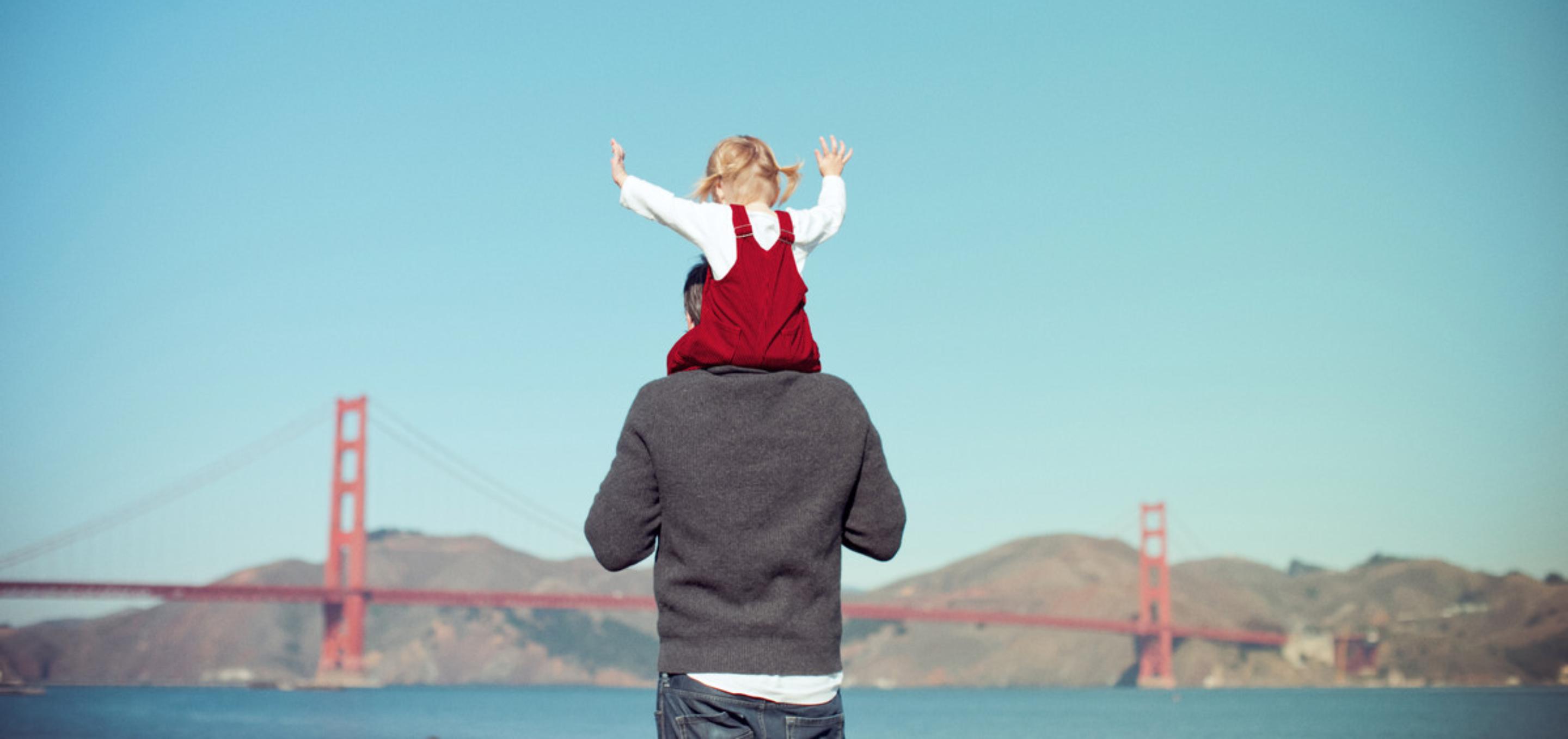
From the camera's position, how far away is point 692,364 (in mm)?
1390

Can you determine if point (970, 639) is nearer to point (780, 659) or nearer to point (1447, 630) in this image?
point (1447, 630)

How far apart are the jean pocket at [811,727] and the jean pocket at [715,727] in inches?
1.5

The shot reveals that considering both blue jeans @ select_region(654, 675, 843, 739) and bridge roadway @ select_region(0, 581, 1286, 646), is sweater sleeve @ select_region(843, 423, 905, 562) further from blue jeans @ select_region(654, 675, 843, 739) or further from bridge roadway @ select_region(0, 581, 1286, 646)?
bridge roadway @ select_region(0, 581, 1286, 646)

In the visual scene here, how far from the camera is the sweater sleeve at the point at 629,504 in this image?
1.36 meters

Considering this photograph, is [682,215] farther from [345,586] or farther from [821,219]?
[345,586]

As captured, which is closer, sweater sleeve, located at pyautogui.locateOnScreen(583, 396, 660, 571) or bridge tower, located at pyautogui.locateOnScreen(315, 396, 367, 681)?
sweater sleeve, located at pyautogui.locateOnScreen(583, 396, 660, 571)

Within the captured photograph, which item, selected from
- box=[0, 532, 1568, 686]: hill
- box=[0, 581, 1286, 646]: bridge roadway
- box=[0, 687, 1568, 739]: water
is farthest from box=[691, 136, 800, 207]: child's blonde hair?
box=[0, 532, 1568, 686]: hill

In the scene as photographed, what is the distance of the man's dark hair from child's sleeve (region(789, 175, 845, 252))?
0.10 metres

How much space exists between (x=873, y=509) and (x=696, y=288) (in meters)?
0.28

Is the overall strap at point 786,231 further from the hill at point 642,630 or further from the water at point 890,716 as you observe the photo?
the hill at point 642,630

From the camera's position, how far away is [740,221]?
1.40 metres

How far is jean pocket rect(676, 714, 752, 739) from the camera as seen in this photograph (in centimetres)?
134

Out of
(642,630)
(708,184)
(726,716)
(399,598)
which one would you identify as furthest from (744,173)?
(642,630)

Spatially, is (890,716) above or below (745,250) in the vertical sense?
below
